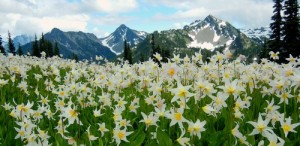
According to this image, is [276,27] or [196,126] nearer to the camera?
[196,126]

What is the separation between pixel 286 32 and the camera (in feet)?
160

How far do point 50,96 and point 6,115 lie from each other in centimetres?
149

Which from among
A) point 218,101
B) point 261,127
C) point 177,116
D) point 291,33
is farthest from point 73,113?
point 291,33

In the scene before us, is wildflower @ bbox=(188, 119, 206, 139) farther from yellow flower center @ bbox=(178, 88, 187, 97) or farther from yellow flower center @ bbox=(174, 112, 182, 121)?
yellow flower center @ bbox=(178, 88, 187, 97)

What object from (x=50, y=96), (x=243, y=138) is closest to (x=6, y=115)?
(x=50, y=96)

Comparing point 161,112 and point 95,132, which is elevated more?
point 161,112

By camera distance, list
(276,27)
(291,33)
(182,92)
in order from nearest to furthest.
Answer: (182,92), (291,33), (276,27)

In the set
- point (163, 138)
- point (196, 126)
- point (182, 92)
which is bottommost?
point (163, 138)

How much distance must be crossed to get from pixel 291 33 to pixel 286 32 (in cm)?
72

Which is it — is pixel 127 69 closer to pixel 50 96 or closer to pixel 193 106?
pixel 50 96

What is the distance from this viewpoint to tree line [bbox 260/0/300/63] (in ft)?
155

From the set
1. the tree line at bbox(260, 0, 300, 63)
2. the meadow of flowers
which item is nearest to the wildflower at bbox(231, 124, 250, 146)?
the meadow of flowers

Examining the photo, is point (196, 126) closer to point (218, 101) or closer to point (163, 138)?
point (163, 138)

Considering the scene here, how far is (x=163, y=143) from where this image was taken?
13.1 feet
